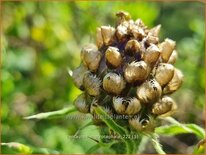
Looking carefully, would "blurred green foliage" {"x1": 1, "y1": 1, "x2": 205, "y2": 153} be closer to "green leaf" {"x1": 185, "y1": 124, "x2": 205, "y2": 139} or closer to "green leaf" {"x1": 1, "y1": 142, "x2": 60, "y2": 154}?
"green leaf" {"x1": 1, "y1": 142, "x2": 60, "y2": 154}

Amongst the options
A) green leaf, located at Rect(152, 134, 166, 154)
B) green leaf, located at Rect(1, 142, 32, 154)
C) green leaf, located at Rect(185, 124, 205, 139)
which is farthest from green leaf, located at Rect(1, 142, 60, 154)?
green leaf, located at Rect(185, 124, 205, 139)

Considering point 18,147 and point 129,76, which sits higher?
point 129,76

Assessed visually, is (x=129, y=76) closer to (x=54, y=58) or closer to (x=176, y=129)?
(x=176, y=129)

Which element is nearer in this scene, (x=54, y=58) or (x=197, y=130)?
(x=197, y=130)

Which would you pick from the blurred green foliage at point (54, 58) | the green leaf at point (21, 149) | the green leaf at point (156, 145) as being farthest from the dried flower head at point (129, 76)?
the blurred green foliage at point (54, 58)

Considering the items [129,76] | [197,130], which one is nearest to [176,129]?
[197,130]

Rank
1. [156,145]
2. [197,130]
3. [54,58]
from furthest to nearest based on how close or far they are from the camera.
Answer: [54,58]
[197,130]
[156,145]

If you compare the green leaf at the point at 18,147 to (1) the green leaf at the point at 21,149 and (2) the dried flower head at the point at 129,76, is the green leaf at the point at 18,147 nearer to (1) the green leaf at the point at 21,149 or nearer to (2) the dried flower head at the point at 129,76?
(1) the green leaf at the point at 21,149

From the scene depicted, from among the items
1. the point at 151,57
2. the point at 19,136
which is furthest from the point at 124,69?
the point at 19,136
